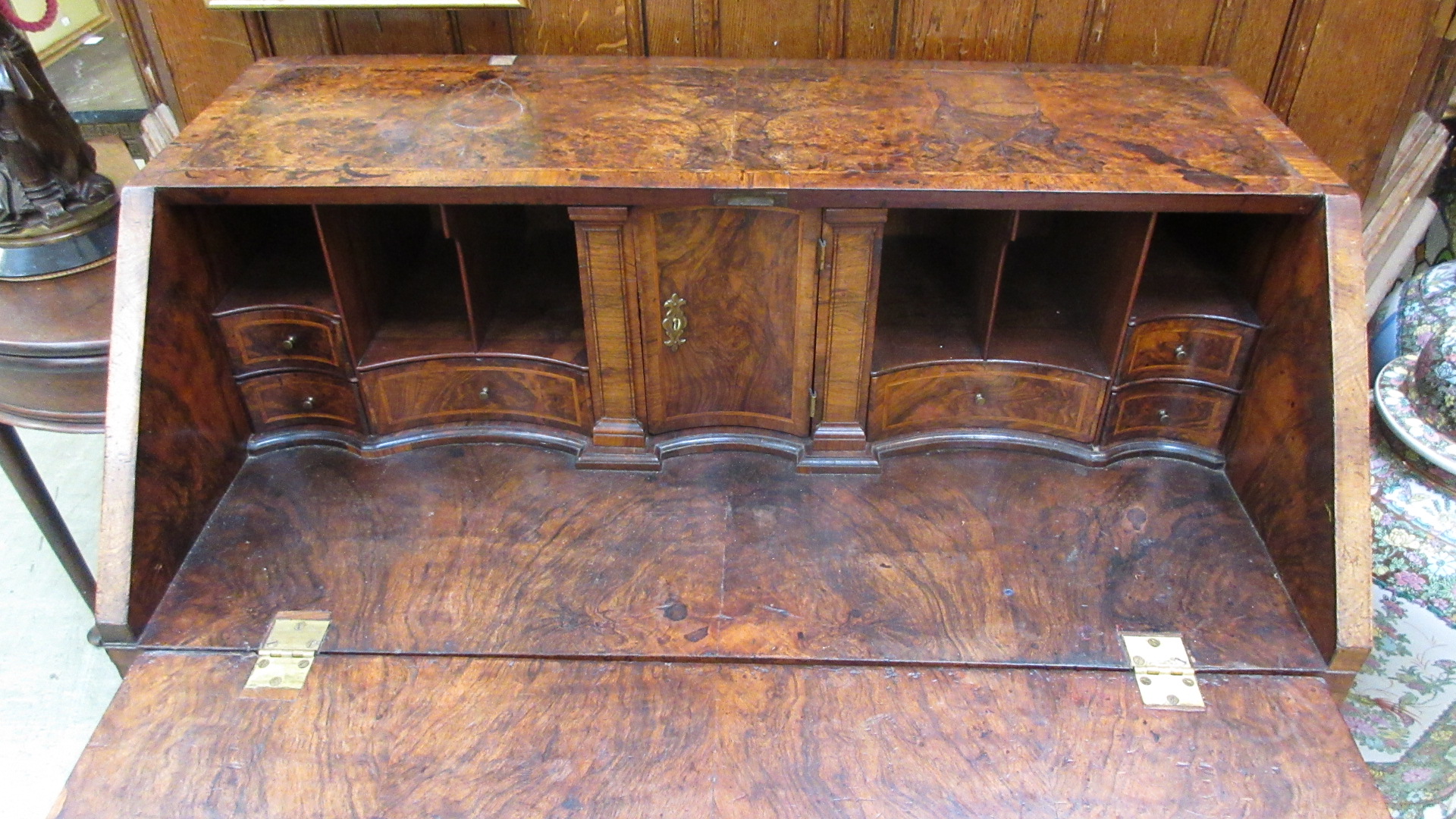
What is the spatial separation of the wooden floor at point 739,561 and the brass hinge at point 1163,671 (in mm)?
20

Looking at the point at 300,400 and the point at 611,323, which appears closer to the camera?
the point at 611,323

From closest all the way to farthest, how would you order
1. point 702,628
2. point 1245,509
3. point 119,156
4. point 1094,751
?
point 1094,751 < point 702,628 < point 1245,509 < point 119,156

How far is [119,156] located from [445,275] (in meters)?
0.91

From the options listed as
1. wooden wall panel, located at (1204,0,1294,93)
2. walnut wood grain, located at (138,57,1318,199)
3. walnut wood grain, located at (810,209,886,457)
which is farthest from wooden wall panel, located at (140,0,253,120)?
wooden wall panel, located at (1204,0,1294,93)

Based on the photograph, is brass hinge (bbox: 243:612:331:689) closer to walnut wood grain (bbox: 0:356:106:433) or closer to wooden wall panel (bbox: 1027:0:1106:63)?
walnut wood grain (bbox: 0:356:106:433)

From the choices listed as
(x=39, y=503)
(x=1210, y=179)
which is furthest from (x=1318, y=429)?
(x=39, y=503)

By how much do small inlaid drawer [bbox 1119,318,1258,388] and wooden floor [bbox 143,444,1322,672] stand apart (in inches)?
5.3

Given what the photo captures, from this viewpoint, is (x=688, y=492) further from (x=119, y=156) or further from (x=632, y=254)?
(x=119, y=156)

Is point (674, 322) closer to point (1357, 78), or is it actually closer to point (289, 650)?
point (289, 650)

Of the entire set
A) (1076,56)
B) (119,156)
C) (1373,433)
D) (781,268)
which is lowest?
(1373,433)

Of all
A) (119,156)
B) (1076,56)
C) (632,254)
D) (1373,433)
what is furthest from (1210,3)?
(119,156)

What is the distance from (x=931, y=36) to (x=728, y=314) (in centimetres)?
57

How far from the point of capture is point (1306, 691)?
1.04 meters

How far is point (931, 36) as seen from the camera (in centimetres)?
145
